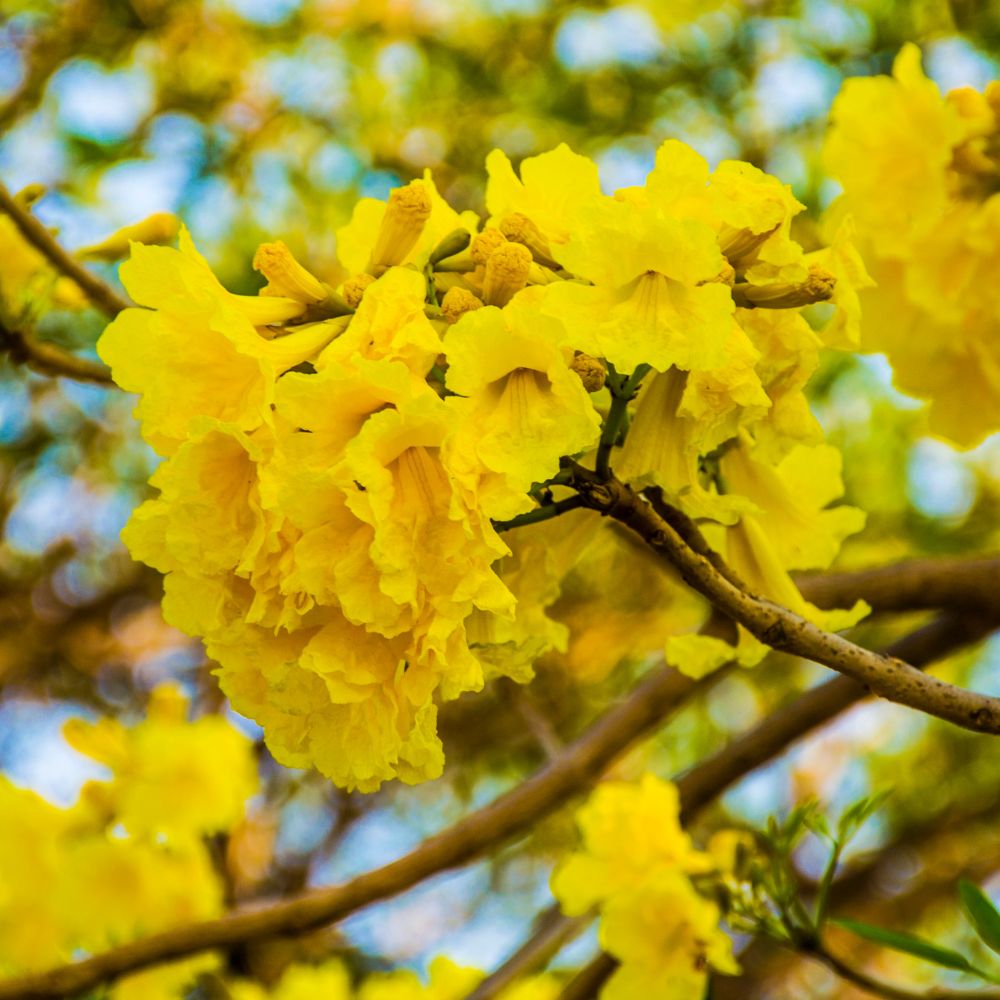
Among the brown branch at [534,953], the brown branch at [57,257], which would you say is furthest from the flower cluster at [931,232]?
the brown branch at [534,953]

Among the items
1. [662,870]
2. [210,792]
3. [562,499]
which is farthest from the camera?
[210,792]

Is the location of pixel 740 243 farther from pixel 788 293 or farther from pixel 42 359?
pixel 42 359

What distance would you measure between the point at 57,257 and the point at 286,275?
1.03 m

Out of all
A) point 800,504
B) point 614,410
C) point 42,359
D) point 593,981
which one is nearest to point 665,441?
point 614,410

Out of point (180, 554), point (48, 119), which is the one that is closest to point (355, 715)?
point (180, 554)

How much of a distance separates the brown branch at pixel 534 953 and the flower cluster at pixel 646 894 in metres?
0.42

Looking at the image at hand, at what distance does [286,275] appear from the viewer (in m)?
1.19

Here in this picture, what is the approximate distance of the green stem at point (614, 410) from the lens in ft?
3.71

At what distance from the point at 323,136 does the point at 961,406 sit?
275cm

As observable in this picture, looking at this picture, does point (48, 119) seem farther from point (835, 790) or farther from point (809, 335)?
point (835, 790)

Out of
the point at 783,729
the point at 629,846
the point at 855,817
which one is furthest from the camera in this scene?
the point at 783,729

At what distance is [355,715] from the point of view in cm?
116

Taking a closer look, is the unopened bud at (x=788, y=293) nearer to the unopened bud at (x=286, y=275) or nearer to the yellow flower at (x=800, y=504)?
the yellow flower at (x=800, y=504)

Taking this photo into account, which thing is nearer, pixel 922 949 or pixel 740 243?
pixel 740 243
